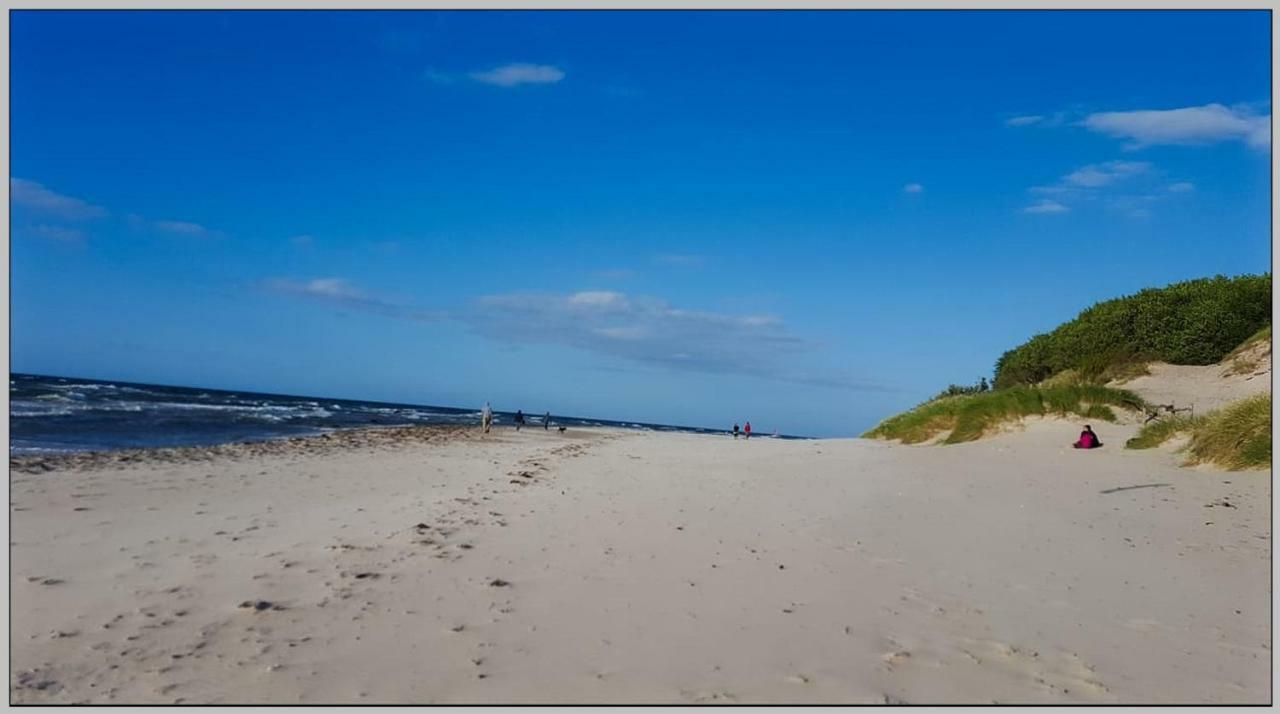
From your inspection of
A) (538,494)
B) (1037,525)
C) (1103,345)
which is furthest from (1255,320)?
(538,494)

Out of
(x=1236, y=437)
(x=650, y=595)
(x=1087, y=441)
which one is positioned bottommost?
(x=650, y=595)

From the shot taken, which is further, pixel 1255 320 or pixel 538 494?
pixel 1255 320

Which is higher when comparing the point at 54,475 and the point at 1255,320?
the point at 1255,320

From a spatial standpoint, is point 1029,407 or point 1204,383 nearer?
point 1029,407

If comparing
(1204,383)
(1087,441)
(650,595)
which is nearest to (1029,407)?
(1087,441)

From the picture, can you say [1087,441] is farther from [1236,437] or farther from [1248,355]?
[1248,355]

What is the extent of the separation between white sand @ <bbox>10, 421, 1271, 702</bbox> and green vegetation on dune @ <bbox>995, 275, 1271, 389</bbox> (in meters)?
19.9

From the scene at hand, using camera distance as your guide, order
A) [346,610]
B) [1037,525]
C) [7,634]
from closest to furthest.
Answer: [7,634], [346,610], [1037,525]

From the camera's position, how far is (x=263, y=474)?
14.6 metres

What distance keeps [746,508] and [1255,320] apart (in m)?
27.5

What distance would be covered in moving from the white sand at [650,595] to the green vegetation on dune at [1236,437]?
0.75 m

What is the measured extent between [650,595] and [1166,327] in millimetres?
30099

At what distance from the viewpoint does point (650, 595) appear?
5633mm

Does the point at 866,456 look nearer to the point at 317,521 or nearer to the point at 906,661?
the point at 317,521
